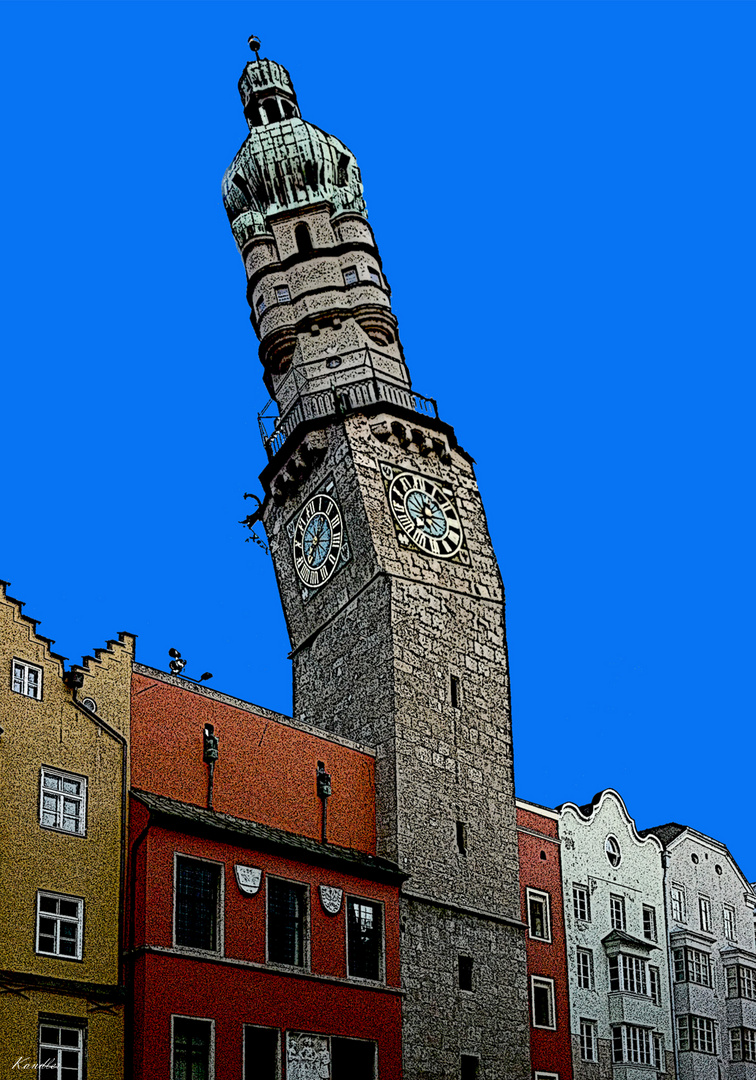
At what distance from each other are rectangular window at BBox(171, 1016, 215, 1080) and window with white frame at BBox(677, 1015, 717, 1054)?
24008mm

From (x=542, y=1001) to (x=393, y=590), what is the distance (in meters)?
14.6

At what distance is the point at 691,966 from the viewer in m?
55.7

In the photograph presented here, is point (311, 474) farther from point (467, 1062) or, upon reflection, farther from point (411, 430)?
point (467, 1062)

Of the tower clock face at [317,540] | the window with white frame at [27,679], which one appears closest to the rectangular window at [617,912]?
the tower clock face at [317,540]

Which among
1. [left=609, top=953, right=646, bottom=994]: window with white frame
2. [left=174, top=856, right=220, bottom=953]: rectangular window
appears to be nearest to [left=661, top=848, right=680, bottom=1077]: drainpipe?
[left=609, top=953, right=646, bottom=994]: window with white frame

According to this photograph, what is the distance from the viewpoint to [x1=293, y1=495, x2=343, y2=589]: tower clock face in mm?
52625

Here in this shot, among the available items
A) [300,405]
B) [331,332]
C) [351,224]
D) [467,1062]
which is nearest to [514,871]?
[467,1062]

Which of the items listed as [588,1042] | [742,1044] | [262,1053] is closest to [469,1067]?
[588,1042]

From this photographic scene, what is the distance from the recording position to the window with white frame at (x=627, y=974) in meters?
52.7

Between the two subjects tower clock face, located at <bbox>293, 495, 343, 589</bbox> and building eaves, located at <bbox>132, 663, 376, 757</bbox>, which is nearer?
building eaves, located at <bbox>132, 663, 376, 757</bbox>

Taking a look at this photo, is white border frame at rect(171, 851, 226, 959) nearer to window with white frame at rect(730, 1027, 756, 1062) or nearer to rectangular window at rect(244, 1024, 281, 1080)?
rectangular window at rect(244, 1024, 281, 1080)

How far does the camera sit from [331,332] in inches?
2311

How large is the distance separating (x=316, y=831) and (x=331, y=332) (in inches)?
878

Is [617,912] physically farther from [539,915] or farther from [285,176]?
[285,176]
